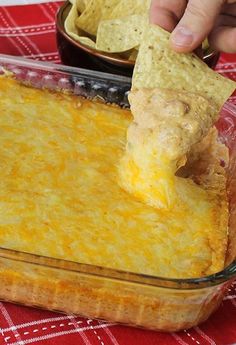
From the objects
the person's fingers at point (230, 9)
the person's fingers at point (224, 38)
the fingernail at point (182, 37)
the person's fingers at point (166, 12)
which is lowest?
the person's fingers at point (224, 38)

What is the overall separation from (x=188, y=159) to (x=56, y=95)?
0.51 meters

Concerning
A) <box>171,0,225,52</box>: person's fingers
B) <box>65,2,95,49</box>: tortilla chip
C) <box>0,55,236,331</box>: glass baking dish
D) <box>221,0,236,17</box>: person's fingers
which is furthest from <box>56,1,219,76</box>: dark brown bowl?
<box>0,55,236,331</box>: glass baking dish

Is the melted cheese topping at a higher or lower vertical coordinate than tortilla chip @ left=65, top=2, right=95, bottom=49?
lower

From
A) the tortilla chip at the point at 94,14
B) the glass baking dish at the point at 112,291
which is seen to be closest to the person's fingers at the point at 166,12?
the tortilla chip at the point at 94,14

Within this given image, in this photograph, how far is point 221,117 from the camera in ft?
7.81

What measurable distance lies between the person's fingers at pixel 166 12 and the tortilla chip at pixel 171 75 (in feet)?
0.55

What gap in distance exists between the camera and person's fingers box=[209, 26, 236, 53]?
7.82ft

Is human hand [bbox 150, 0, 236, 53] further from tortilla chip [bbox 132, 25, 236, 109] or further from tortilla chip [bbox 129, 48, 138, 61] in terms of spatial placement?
tortilla chip [bbox 129, 48, 138, 61]

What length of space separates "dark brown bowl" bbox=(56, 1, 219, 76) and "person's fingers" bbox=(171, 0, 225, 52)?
0.37 meters

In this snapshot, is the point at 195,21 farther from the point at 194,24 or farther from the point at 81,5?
the point at 81,5

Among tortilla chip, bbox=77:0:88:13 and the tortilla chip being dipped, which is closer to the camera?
the tortilla chip being dipped

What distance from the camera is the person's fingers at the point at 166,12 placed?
224cm

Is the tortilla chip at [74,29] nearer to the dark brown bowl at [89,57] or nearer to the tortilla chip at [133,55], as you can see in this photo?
the dark brown bowl at [89,57]

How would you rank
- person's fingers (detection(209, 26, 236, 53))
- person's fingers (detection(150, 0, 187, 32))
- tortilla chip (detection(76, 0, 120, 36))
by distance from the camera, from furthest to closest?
tortilla chip (detection(76, 0, 120, 36)), person's fingers (detection(209, 26, 236, 53)), person's fingers (detection(150, 0, 187, 32))
